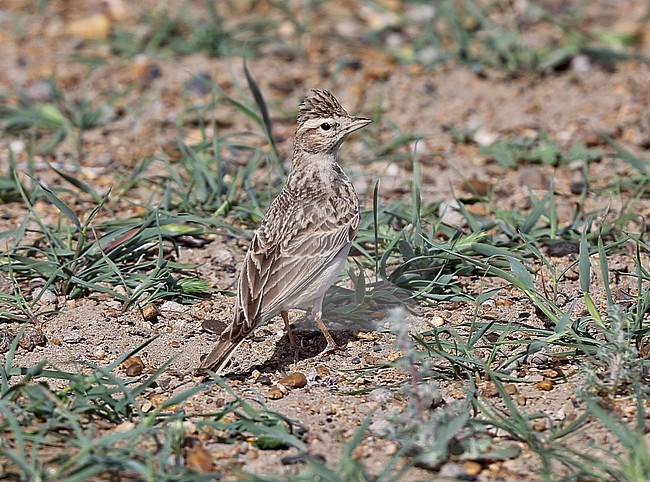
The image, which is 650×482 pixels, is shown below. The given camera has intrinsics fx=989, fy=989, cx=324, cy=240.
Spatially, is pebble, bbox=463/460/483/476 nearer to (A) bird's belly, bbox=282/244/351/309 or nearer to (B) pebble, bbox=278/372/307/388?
(B) pebble, bbox=278/372/307/388

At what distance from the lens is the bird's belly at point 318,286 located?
514cm

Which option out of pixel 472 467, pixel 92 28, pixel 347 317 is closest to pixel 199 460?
pixel 472 467

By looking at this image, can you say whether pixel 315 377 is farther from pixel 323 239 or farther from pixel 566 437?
pixel 566 437

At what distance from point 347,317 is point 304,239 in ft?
1.84

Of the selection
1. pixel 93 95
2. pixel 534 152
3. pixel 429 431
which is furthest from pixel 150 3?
pixel 429 431

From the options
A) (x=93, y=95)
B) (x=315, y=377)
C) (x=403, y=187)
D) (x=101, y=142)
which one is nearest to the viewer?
(x=315, y=377)

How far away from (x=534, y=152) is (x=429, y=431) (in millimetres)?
4057

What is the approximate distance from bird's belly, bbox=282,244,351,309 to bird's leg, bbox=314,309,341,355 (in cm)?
8

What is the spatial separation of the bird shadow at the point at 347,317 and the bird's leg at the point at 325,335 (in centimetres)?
6

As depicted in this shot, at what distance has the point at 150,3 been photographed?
10.1m

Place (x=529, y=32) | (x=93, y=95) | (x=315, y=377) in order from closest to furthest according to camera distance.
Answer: (x=315, y=377)
(x=93, y=95)
(x=529, y=32)

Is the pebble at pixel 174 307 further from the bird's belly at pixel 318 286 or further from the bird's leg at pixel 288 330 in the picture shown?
the bird's belly at pixel 318 286

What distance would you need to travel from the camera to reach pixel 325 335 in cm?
526

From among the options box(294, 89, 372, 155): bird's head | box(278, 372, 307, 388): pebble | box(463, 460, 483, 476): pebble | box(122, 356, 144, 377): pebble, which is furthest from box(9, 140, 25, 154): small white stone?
box(463, 460, 483, 476): pebble
